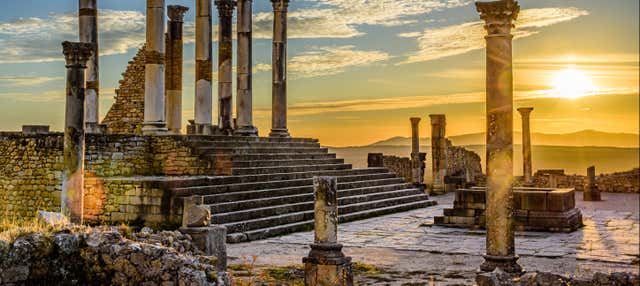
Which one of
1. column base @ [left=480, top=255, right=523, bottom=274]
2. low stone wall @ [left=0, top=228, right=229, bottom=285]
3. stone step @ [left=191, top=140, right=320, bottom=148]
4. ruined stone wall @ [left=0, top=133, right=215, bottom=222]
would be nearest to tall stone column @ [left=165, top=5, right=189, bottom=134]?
stone step @ [left=191, top=140, right=320, bottom=148]

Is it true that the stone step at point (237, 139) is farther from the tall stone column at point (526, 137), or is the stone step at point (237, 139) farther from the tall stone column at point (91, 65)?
the tall stone column at point (526, 137)

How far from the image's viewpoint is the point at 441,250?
12867 millimetres

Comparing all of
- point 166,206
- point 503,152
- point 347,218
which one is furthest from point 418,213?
point 503,152

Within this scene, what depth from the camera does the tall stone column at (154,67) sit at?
20000 millimetres

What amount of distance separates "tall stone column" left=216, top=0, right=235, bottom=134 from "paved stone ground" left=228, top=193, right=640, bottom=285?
317 inches

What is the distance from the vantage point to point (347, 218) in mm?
18125

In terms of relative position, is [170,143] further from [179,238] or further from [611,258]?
[611,258]

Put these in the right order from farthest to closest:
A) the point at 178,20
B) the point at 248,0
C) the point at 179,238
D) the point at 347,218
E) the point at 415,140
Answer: the point at 415,140
the point at 178,20
the point at 248,0
the point at 347,218
the point at 179,238

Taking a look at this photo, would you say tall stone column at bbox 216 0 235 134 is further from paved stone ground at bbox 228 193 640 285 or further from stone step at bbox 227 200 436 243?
paved stone ground at bbox 228 193 640 285

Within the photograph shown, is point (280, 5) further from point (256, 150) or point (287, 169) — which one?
point (287, 169)

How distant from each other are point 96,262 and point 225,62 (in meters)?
16.6

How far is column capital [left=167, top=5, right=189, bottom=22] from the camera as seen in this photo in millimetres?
25781

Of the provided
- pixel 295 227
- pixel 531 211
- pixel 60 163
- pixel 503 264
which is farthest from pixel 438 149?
pixel 503 264

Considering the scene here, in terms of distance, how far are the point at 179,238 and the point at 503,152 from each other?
4606mm
